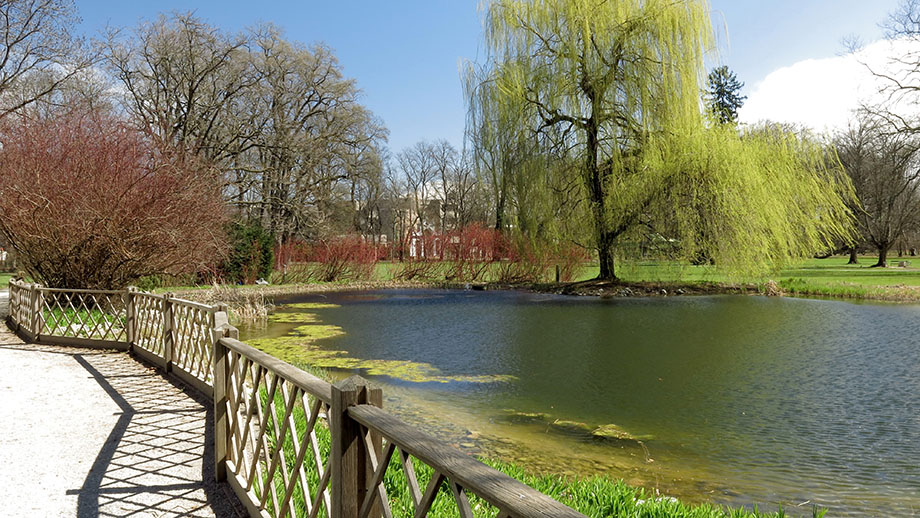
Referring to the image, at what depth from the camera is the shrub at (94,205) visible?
1173cm

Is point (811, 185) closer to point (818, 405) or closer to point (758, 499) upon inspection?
point (818, 405)

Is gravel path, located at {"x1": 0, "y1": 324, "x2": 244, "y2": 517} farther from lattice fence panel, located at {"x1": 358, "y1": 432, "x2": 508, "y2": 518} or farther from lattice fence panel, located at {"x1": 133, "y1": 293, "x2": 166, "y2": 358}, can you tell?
lattice fence panel, located at {"x1": 358, "y1": 432, "x2": 508, "y2": 518}

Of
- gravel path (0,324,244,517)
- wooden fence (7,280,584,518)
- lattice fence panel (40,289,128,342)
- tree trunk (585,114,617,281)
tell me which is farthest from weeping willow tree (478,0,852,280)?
gravel path (0,324,244,517)

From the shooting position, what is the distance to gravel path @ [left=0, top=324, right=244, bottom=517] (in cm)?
375

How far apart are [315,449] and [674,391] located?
6.72 m

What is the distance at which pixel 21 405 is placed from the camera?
20.2 feet

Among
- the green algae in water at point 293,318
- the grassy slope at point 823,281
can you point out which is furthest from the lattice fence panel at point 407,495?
the grassy slope at point 823,281

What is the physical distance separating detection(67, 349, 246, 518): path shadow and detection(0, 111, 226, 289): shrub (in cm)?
612

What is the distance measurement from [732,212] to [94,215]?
18.7 metres

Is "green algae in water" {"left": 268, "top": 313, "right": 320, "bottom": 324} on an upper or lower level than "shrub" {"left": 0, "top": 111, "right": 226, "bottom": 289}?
lower

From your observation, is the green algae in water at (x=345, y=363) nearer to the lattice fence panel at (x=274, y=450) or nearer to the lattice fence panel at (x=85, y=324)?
the lattice fence panel at (x=85, y=324)

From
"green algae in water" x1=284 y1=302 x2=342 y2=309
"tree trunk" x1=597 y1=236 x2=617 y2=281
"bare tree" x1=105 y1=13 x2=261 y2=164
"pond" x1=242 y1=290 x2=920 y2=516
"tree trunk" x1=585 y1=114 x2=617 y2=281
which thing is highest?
"bare tree" x1=105 y1=13 x2=261 y2=164

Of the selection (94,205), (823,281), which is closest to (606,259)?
(823,281)

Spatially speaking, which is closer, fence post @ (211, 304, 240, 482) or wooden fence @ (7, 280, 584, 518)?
wooden fence @ (7, 280, 584, 518)
